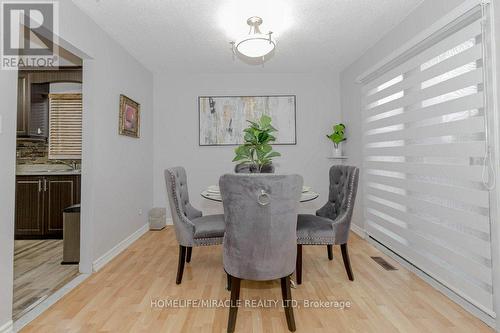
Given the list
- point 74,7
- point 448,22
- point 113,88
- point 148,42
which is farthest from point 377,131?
point 74,7

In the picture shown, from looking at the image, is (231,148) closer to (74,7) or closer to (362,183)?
(362,183)

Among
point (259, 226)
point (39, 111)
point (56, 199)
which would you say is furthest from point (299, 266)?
point (39, 111)

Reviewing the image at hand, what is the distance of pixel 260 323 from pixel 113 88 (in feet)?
9.12

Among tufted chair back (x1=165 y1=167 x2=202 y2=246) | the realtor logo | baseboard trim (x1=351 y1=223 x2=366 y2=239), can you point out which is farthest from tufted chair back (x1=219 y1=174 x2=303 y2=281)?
baseboard trim (x1=351 y1=223 x2=366 y2=239)

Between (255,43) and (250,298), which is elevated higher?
(255,43)

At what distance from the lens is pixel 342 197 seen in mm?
2369

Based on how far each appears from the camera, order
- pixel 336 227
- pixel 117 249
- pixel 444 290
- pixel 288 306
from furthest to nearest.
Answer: pixel 117 249, pixel 336 227, pixel 444 290, pixel 288 306

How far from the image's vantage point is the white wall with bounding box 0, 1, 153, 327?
61.8 inches

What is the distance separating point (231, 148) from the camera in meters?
4.21

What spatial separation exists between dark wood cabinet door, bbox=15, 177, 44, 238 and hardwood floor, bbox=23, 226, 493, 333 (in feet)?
5.06

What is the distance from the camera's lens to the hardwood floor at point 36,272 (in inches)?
77.9

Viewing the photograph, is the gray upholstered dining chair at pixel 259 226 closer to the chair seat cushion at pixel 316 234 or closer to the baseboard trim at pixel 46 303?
the chair seat cushion at pixel 316 234

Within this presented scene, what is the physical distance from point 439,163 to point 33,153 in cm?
512

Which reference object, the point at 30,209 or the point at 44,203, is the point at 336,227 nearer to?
the point at 44,203
